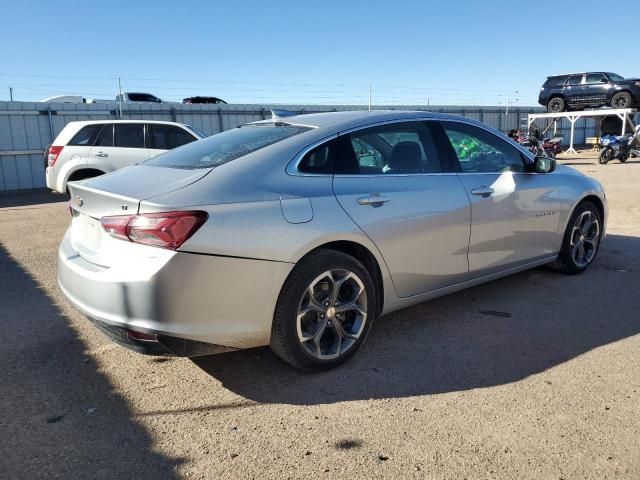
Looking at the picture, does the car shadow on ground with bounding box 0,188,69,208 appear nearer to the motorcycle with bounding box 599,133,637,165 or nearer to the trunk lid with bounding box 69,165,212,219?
the trunk lid with bounding box 69,165,212,219

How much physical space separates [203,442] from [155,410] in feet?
1.47

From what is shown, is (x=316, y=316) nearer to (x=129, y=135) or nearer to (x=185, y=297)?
(x=185, y=297)

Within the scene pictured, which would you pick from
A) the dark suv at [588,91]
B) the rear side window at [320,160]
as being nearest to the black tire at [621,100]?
the dark suv at [588,91]

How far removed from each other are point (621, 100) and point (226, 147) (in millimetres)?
25198

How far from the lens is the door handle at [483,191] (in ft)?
13.5

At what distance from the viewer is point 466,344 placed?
3.78 meters

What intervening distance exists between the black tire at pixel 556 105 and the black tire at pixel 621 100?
7.31ft

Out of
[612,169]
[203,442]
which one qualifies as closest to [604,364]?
[203,442]

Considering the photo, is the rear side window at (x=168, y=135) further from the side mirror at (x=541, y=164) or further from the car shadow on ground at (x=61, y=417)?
the side mirror at (x=541, y=164)

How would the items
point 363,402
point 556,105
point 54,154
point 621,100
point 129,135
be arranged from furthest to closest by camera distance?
point 556,105
point 621,100
point 129,135
point 54,154
point 363,402

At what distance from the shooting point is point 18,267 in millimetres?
6109

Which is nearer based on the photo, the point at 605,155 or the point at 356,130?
the point at 356,130

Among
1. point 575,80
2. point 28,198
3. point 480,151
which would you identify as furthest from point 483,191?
point 575,80

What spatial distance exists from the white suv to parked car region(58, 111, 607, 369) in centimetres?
700
